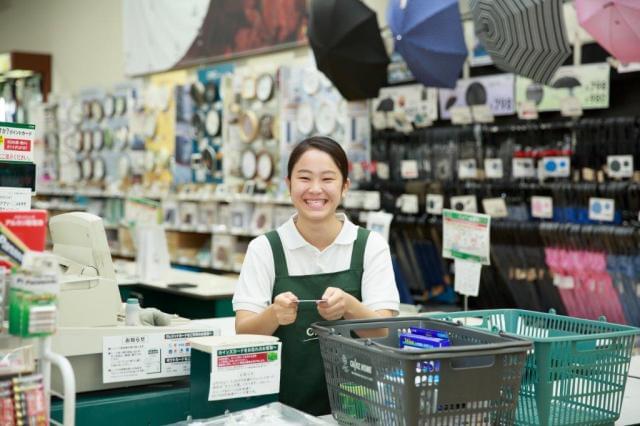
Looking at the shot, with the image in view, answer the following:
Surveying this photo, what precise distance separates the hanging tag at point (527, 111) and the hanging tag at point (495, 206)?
0.54 m

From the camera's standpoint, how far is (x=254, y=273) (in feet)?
9.55

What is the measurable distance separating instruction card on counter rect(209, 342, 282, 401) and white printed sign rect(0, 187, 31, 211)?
0.72 meters

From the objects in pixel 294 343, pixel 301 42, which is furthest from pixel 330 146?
pixel 301 42

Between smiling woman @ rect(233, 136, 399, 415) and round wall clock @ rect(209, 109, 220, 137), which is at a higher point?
round wall clock @ rect(209, 109, 220, 137)

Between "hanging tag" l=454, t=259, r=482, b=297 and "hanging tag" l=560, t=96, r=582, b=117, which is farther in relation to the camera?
"hanging tag" l=560, t=96, r=582, b=117

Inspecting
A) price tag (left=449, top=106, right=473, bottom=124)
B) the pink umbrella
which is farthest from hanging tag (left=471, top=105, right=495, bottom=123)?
the pink umbrella

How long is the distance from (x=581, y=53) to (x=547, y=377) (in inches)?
134

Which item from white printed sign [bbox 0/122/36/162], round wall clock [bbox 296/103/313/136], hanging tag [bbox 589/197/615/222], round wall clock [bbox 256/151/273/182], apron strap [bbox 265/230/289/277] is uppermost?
round wall clock [bbox 296/103/313/136]

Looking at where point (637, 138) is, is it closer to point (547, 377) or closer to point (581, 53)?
point (581, 53)

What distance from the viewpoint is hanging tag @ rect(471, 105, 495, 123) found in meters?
5.75

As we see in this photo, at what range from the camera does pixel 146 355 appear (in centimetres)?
265

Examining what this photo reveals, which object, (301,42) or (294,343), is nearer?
(294,343)

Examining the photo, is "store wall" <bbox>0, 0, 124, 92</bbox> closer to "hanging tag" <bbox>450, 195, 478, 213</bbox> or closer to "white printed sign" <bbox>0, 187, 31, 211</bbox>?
"hanging tag" <bbox>450, 195, 478, 213</bbox>

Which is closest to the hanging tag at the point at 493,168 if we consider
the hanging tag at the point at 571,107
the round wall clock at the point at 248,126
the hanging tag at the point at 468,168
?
the hanging tag at the point at 468,168
